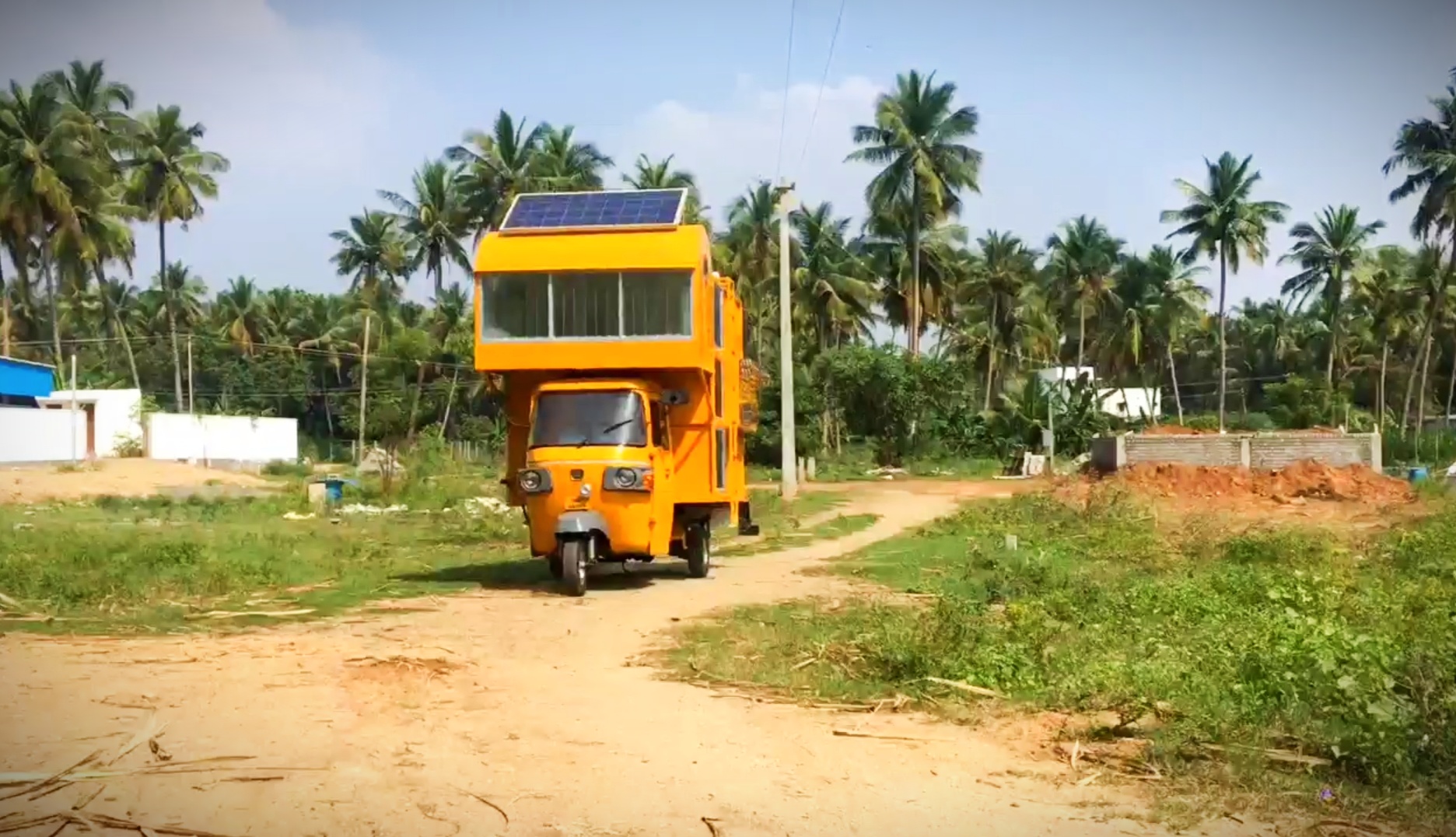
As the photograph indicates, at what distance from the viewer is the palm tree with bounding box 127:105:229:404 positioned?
48031 mm

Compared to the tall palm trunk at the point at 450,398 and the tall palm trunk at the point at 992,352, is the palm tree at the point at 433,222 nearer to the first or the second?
the tall palm trunk at the point at 450,398

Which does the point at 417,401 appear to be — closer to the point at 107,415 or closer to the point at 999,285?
the point at 107,415

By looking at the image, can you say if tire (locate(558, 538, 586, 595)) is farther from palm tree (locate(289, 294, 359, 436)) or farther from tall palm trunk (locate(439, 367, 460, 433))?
palm tree (locate(289, 294, 359, 436))

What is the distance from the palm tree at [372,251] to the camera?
2228 inches

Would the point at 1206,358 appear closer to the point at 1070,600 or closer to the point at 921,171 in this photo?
the point at 921,171

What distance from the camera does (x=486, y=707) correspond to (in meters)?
7.98

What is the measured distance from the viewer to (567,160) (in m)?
49.0

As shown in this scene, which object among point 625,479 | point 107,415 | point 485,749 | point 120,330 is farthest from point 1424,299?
point 120,330

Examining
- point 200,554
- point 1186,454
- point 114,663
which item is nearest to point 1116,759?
point 114,663

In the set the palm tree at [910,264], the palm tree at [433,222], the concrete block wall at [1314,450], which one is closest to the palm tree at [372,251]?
the palm tree at [433,222]

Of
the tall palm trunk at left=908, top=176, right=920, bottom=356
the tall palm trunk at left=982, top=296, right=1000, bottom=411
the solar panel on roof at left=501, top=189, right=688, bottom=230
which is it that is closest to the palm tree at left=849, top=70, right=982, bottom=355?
the tall palm trunk at left=908, top=176, right=920, bottom=356

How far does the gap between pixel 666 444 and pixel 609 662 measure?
4.82 metres

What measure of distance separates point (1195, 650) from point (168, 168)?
48211 mm

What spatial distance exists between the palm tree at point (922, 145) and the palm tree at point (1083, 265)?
30.4 ft
